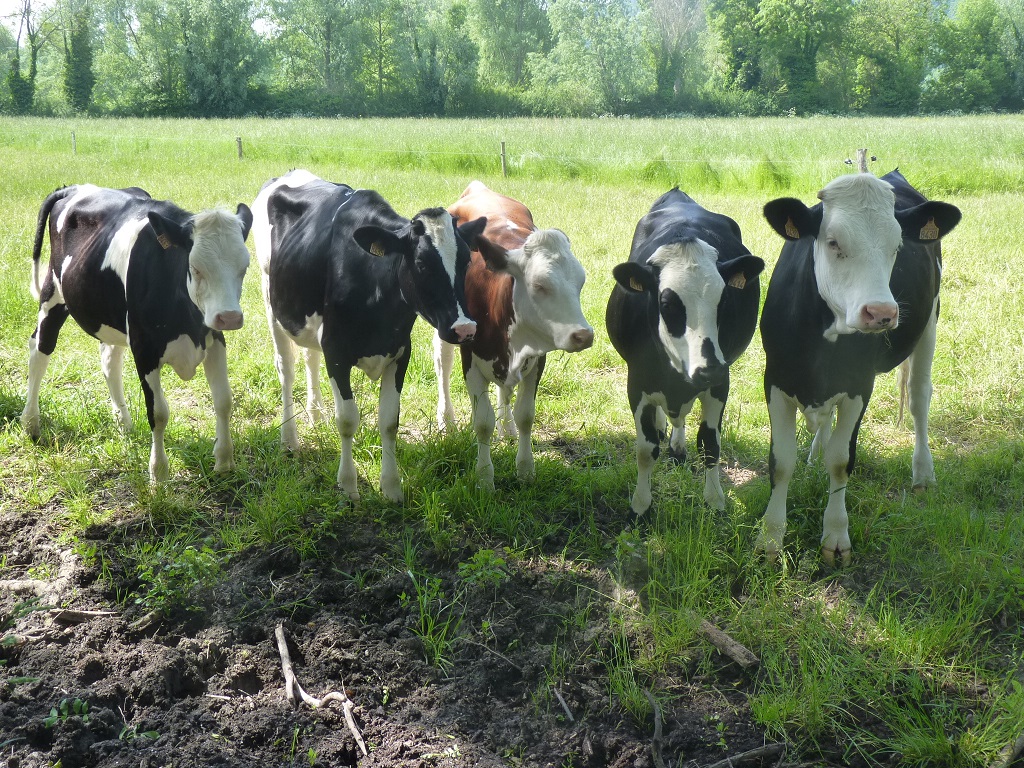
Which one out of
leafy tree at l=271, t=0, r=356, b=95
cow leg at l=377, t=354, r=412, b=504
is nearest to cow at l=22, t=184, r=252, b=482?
cow leg at l=377, t=354, r=412, b=504

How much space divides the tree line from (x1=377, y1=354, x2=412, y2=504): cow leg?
53.3 m

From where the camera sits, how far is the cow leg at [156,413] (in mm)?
5082

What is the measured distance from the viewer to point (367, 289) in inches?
190

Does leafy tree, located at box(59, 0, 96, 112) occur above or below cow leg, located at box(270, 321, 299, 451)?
above

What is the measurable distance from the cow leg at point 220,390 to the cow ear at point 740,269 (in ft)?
9.99

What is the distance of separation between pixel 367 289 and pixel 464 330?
74 centimetres

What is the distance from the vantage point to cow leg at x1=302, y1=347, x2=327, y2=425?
6297mm

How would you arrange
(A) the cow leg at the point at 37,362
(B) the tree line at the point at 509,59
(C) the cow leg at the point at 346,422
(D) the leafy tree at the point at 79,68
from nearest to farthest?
(C) the cow leg at the point at 346,422 < (A) the cow leg at the point at 37,362 < (B) the tree line at the point at 509,59 < (D) the leafy tree at the point at 79,68

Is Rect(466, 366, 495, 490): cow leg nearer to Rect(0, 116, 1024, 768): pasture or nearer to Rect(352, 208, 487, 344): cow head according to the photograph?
Rect(0, 116, 1024, 768): pasture

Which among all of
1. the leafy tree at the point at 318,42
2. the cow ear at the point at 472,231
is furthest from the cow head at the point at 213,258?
the leafy tree at the point at 318,42

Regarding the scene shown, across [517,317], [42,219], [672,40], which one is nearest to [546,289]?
[517,317]

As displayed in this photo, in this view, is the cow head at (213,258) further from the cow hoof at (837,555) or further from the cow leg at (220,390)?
the cow hoof at (837,555)

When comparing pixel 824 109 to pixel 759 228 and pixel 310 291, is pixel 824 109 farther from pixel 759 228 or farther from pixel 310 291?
pixel 310 291

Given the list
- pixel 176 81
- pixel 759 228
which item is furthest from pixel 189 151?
pixel 176 81
